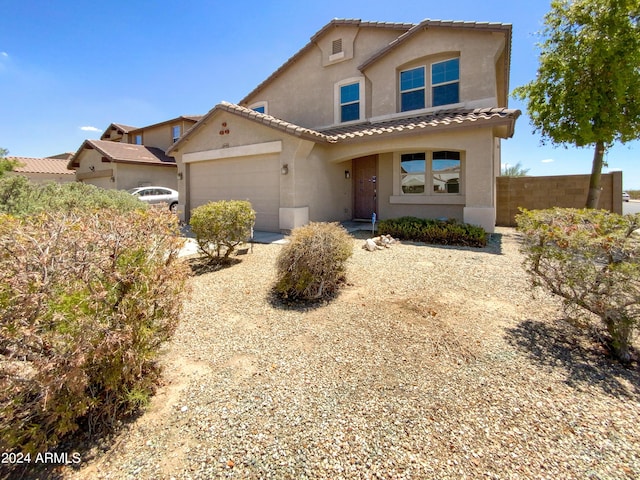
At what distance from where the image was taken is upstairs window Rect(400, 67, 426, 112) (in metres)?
13.1

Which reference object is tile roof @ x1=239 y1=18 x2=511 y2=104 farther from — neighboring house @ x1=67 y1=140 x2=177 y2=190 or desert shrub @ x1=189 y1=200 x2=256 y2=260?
neighboring house @ x1=67 y1=140 x2=177 y2=190

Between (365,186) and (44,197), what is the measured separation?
38.6 feet

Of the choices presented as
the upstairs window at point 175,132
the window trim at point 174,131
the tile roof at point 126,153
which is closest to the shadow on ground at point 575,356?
the tile roof at point 126,153

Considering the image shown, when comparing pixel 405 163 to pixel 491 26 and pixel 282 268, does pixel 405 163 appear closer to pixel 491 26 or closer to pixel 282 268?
→ pixel 491 26

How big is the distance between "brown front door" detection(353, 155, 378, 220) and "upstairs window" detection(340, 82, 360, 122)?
2083 mm

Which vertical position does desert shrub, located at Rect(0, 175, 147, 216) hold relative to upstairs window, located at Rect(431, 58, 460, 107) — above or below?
below

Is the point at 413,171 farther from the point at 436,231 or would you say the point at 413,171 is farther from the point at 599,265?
the point at 599,265

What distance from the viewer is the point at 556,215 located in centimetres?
451

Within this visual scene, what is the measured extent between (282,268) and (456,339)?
10.0 ft

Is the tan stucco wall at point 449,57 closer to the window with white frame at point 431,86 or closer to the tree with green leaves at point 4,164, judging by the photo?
the window with white frame at point 431,86

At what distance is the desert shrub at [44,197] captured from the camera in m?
6.70

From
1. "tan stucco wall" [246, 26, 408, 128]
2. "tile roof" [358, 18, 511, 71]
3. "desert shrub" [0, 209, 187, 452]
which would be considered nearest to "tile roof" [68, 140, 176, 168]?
"tan stucco wall" [246, 26, 408, 128]

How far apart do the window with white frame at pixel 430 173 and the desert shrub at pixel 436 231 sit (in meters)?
2.40

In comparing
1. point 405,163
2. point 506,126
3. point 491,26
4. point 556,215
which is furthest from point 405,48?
point 556,215
